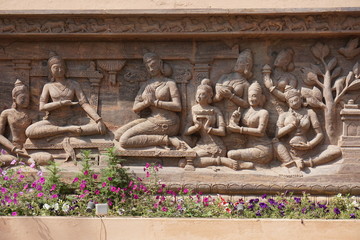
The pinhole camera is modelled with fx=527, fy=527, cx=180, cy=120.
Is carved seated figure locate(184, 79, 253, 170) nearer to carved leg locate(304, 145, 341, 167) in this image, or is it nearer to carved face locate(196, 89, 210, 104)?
carved face locate(196, 89, 210, 104)

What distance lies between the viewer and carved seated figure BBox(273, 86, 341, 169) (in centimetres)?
711

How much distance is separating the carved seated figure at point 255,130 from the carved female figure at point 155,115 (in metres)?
0.79

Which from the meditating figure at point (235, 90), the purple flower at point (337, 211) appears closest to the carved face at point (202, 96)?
the meditating figure at point (235, 90)

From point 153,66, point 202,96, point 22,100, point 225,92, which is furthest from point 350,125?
point 22,100

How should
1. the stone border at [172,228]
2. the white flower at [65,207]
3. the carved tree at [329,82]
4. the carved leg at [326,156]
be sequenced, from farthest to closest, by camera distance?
the carved tree at [329,82] → the carved leg at [326,156] → the white flower at [65,207] → the stone border at [172,228]

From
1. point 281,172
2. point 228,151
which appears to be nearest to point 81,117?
point 228,151

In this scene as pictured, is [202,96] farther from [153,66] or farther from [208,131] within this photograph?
[153,66]

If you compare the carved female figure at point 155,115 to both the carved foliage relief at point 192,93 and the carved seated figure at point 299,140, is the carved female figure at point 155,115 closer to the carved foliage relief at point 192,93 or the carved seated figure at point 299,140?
the carved foliage relief at point 192,93

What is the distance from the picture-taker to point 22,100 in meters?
7.47

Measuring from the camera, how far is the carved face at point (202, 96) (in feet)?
23.5

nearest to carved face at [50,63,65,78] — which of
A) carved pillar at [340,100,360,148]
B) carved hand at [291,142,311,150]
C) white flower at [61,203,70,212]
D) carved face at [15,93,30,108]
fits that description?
carved face at [15,93,30,108]

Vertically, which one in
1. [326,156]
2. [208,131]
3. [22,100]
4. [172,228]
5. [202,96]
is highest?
[202,96]

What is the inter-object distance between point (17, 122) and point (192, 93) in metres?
2.52

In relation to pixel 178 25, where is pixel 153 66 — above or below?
below
